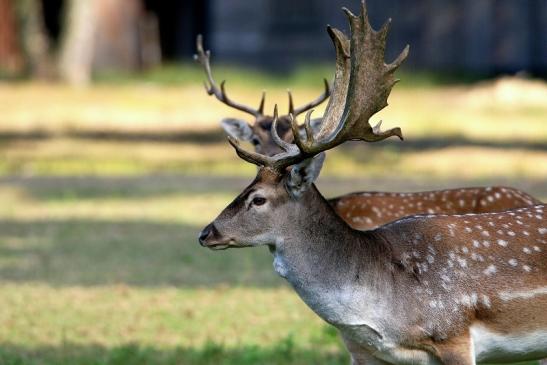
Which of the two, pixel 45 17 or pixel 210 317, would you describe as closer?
pixel 210 317

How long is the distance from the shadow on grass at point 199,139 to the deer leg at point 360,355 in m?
15.6

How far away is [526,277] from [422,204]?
2.35 metres

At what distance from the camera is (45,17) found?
2888 cm

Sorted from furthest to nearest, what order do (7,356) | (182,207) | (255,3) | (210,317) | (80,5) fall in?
(255,3) → (80,5) → (182,207) → (210,317) → (7,356)

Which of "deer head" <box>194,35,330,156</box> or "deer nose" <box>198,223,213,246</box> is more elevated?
"deer nose" <box>198,223,213,246</box>

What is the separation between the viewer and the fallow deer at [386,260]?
662 cm

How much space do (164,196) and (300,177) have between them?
11399mm

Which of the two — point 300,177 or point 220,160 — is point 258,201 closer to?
point 300,177

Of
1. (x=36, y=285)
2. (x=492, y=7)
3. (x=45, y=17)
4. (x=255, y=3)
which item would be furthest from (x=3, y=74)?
(x=36, y=285)

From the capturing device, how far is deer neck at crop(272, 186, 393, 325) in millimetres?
6688

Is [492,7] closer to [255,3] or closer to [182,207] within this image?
[255,3]

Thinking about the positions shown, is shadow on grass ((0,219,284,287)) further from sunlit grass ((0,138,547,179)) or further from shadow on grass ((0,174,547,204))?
sunlit grass ((0,138,547,179))

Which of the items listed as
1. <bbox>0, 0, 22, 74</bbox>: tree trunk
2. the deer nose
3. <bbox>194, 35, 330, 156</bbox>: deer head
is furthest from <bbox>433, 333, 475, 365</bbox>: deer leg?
<bbox>0, 0, 22, 74</bbox>: tree trunk

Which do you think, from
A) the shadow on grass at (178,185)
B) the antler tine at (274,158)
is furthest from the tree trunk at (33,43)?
the antler tine at (274,158)
